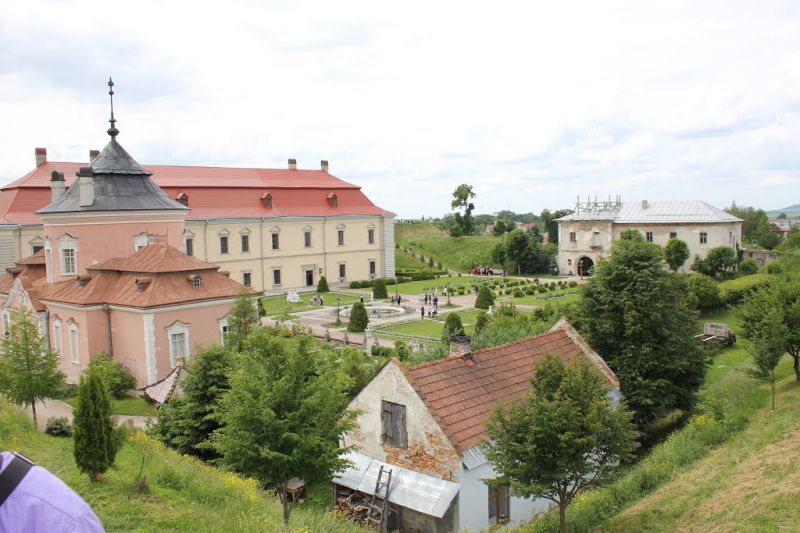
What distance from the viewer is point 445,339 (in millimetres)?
25156

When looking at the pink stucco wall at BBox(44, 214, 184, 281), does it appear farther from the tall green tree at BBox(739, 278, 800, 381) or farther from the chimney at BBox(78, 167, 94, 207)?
the tall green tree at BBox(739, 278, 800, 381)

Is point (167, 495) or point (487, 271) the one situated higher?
point (487, 271)

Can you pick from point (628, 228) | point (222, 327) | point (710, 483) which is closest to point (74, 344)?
point (222, 327)

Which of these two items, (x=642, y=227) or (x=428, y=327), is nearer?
(x=428, y=327)

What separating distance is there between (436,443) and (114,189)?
20.1 meters

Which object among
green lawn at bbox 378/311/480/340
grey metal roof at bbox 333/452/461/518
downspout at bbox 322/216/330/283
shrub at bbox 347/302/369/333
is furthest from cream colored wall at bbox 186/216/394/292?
grey metal roof at bbox 333/452/461/518

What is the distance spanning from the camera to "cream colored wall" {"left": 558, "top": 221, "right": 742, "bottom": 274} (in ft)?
177

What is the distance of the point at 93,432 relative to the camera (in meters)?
11.3

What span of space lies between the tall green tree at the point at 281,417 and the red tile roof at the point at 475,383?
3013 millimetres

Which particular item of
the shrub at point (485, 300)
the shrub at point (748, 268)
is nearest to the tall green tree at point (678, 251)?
the shrub at point (748, 268)

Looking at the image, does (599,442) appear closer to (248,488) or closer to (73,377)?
(248,488)

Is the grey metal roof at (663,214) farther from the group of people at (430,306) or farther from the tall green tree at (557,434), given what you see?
the tall green tree at (557,434)

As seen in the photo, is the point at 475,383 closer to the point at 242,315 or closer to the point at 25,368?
the point at 242,315

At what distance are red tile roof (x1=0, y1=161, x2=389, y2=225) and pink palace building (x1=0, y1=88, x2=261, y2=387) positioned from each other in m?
11.0
